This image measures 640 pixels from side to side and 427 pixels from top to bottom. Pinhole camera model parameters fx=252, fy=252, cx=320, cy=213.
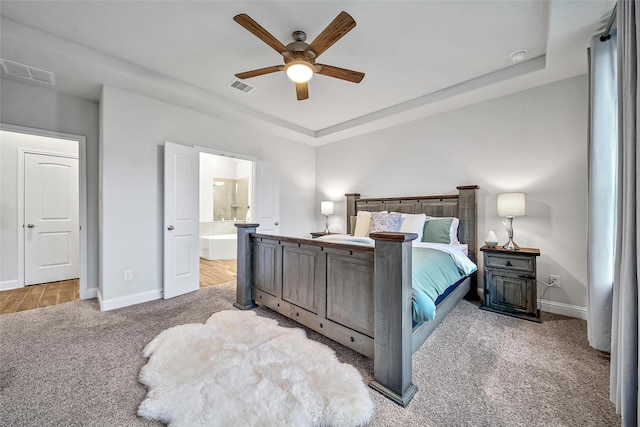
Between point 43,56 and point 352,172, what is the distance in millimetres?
4113

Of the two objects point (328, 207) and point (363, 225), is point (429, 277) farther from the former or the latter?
point (328, 207)

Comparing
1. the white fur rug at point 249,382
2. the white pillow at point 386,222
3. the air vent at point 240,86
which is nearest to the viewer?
the white fur rug at point 249,382

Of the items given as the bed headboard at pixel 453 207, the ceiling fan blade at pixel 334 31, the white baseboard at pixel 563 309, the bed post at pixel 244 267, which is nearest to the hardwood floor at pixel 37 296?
the bed post at pixel 244 267

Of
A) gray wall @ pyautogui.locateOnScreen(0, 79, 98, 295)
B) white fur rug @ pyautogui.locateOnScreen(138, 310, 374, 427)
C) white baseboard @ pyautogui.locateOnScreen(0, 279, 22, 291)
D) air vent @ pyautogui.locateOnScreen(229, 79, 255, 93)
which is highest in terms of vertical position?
air vent @ pyautogui.locateOnScreen(229, 79, 255, 93)

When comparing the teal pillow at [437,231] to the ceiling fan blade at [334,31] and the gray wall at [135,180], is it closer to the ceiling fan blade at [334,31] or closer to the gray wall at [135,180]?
the ceiling fan blade at [334,31]

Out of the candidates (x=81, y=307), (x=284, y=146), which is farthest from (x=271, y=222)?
(x=81, y=307)

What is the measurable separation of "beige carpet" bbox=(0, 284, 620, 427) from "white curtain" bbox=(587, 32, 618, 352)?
384mm

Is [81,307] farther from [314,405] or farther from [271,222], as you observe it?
[314,405]

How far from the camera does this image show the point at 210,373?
5.51ft

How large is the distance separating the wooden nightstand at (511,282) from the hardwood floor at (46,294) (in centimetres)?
368

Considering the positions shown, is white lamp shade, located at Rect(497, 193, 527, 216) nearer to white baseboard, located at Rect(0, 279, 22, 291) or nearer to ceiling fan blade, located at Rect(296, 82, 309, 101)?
ceiling fan blade, located at Rect(296, 82, 309, 101)

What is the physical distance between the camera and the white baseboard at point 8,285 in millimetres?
3439

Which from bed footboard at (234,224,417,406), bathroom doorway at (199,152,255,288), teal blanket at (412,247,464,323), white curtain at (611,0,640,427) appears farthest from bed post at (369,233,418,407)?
bathroom doorway at (199,152,255,288)

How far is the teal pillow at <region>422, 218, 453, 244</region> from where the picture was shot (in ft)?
10.4
